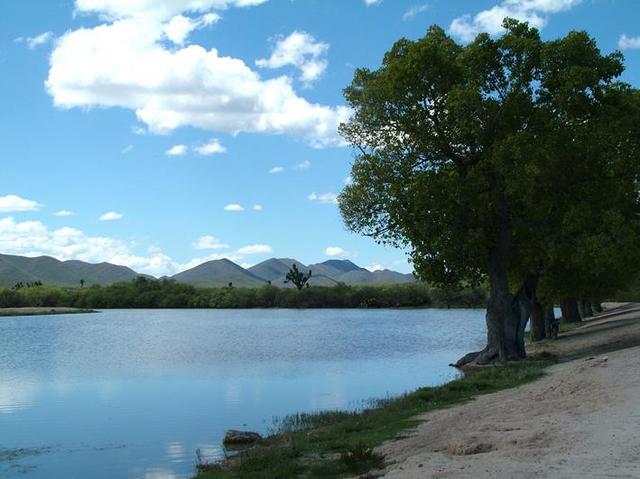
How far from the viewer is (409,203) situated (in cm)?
3166

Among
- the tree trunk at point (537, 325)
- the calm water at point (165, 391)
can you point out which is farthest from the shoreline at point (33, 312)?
the tree trunk at point (537, 325)

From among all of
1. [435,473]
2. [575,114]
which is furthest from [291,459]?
[575,114]

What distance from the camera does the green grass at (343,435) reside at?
1400 cm

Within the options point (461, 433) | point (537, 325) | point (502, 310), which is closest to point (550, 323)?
point (537, 325)

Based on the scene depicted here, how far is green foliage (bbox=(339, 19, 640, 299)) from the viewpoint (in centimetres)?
2962

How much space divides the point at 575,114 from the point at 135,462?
908 inches

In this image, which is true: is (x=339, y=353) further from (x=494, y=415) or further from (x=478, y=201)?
(x=494, y=415)

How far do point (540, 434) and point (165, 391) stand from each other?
22.4 metres

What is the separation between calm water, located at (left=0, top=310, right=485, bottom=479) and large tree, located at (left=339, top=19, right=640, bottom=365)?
24.4ft

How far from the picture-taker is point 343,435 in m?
18.7

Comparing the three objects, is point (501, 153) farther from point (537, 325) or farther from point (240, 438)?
point (537, 325)

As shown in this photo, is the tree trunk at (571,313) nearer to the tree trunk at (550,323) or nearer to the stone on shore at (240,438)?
the tree trunk at (550,323)

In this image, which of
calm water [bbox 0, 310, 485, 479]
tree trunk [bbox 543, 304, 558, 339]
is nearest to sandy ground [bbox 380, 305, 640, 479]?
calm water [bbox 0, 310, 485, 479]

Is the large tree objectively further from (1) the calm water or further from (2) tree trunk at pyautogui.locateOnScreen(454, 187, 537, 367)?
(1) the calm water
